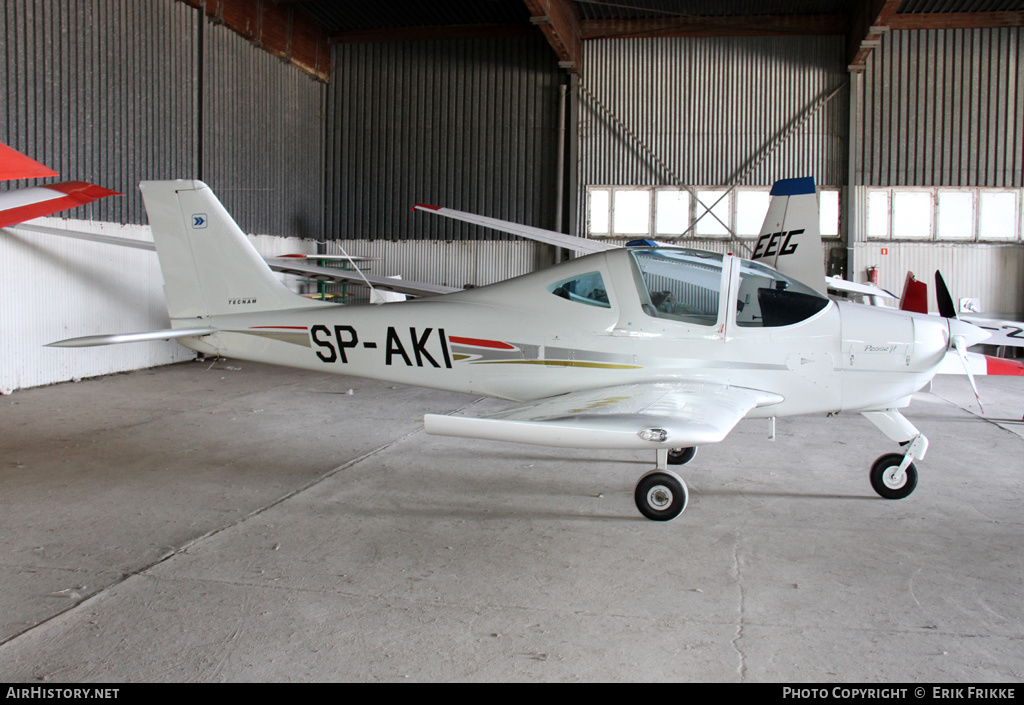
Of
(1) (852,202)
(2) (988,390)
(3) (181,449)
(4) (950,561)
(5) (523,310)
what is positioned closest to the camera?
(4) (950,561)

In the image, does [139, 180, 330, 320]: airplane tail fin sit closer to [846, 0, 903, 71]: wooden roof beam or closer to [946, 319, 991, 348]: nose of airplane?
[946, 319, 991, 348]: nose of airplane

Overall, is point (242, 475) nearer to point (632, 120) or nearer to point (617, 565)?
point (617, 565)

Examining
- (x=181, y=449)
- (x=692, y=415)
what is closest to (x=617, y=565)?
(x=692, y=415)

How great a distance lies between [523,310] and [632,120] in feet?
40.1

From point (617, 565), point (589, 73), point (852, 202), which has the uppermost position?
point (589, 73)

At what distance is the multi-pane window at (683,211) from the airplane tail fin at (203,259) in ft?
37.3

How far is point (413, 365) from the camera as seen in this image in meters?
5.21

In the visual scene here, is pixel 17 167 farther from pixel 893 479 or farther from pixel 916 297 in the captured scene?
pixel 916 297

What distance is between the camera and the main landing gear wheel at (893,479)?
4805 millimetres

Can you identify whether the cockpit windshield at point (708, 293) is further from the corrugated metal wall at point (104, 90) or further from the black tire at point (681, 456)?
the corrugated metal wall at point (104, 90)

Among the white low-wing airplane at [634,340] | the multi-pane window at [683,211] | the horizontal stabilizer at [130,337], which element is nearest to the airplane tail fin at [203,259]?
the white low-wing airplane at [634,340]

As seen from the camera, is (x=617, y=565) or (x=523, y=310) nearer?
(x=617, y=565)

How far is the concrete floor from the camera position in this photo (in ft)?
8.86

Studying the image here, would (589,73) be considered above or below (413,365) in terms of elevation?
above
